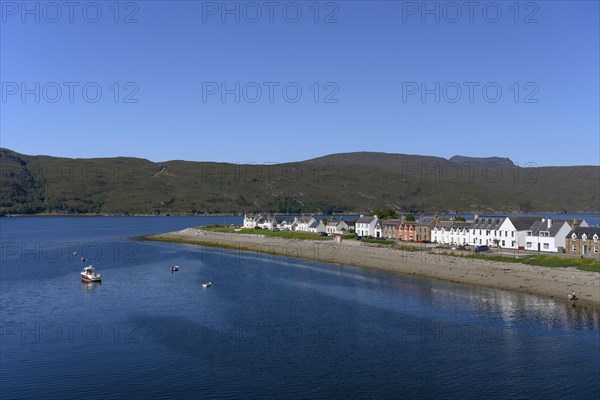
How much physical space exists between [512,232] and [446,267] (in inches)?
845

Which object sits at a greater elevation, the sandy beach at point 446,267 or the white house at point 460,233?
the white house at point 460,233

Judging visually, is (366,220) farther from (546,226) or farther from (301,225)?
(546,226)

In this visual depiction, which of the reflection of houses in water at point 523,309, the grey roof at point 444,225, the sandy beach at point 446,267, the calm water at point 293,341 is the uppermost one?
the grey roof at point 444,225

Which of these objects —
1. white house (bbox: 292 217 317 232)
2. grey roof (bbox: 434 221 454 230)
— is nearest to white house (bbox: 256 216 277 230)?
white house (bbox: 292 217 317 232)

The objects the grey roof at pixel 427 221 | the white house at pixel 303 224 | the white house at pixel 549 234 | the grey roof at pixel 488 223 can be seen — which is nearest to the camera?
the white house at pixel 549 234

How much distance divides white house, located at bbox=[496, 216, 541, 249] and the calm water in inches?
1112

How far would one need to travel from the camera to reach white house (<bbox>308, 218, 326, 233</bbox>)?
508 ft

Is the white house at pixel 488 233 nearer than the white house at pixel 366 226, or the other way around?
the white house at pixel 488 233

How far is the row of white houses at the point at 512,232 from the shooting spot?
83.9 m

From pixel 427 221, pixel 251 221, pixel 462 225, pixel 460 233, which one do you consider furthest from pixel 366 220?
pixel 251 221

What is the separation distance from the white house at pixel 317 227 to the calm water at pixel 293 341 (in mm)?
80815

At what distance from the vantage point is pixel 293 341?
42344 mm

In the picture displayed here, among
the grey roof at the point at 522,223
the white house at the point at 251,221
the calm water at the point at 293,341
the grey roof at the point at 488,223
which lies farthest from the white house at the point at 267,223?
the calm water at the point at 293,341

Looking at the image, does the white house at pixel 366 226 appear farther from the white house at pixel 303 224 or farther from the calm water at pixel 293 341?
the calm water at pixel 293 341
